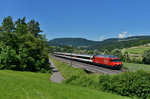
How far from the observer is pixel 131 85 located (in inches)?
579

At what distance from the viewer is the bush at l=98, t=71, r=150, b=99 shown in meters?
13.9

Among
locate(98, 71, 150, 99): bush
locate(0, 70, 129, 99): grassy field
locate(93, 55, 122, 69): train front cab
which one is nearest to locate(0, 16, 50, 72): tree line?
locate(93, 55, 122, 69): train front cab

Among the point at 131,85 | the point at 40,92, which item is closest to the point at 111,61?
the point at 131,85

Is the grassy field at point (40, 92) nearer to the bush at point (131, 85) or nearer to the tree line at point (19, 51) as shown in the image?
the bush at point (131, 85)

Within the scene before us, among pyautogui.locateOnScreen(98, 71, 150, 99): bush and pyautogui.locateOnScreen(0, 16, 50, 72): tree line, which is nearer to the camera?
pyautogui.locateOnScreen(98, 71, 150, 99): bush

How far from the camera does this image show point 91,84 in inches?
790

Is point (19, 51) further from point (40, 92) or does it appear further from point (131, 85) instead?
point (131, 85)

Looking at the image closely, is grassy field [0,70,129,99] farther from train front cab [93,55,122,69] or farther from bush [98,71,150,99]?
train front cab [93,55,122,69]

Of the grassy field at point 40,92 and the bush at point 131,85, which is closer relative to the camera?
the grassy field at point 40,92

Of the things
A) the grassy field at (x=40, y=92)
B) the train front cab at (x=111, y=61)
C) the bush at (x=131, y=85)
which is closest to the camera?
the grassy field at (x=40, y=92)

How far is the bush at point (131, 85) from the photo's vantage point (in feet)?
45.5

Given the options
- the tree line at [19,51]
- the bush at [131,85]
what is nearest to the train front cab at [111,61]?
the bush at [131,85]

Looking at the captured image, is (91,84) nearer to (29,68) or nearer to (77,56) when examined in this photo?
(29,68)

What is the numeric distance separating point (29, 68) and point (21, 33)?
1402cm
